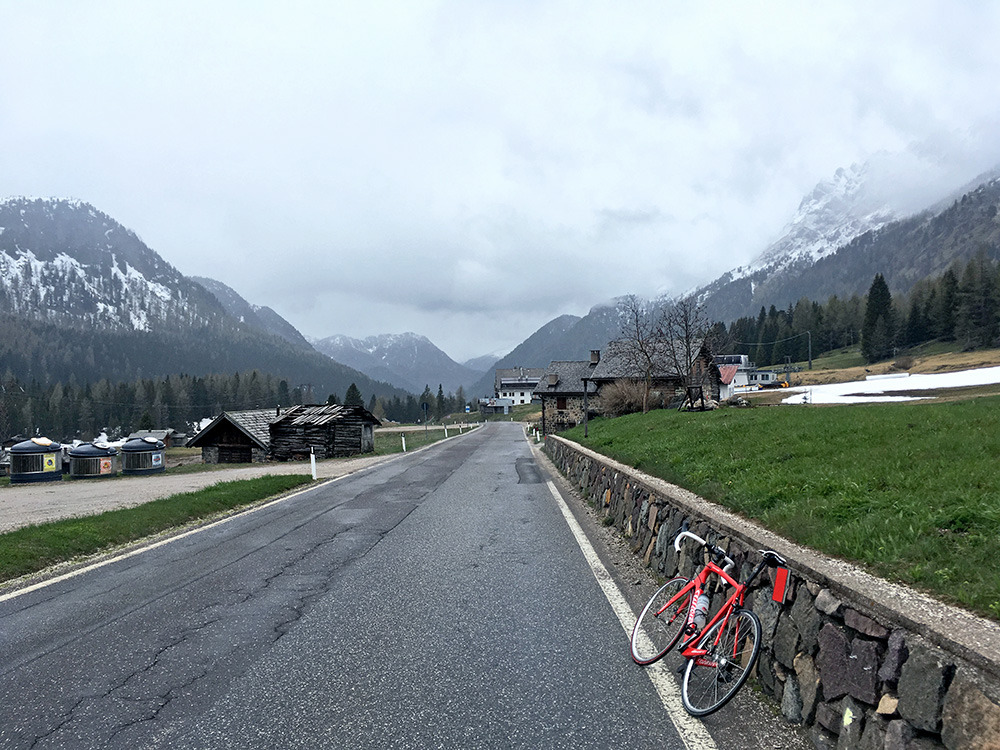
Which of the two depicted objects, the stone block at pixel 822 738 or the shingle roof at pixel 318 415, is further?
the shingle roof at pixel 318 415

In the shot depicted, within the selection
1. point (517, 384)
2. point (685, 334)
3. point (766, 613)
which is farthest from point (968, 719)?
point (517, 384)

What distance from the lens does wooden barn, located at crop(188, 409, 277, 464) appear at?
144 ft

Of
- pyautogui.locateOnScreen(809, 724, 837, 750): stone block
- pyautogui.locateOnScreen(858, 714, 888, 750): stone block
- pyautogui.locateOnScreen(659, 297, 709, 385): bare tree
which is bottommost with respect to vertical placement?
pyautogui.locateOnScreen(809, 724, 837, 750): stone block

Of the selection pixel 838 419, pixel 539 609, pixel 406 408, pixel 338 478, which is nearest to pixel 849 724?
pixel 539 609

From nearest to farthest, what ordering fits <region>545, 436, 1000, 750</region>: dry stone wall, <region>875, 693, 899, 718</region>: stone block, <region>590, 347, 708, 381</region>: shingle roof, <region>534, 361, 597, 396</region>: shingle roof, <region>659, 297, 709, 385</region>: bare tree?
<region>545, 436, 1000, 750</region>: dry stone wall < <region>875, 693, 899, 718</region>: stone block < <region>659, 297, 709, 385</region>: bare tree < <region>590, 347, 708, 381</region>: shingle roof < <region>534, 361, 597, 396</region>: shingle roof

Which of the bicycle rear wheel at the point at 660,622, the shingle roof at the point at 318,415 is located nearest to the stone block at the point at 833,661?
the bicycle rear wheel at the point at 660,622

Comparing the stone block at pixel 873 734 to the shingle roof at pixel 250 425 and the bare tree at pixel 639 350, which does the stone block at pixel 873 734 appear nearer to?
the bare tree at pixel 639 350

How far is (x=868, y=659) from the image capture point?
3.05 m

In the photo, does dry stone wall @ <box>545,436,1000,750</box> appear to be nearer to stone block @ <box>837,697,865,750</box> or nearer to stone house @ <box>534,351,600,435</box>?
stone block @ <box>837,697,865,750</box>

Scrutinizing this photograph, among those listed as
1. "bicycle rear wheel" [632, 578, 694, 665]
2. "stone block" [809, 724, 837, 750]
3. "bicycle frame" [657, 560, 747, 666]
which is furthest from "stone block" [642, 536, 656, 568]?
"stone block" [809, 724, 837, 750]

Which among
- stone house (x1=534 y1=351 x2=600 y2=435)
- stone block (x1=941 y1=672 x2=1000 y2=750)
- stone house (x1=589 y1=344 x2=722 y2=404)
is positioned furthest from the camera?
stone house (x1=534 y1=351 x2=600 y2=435)

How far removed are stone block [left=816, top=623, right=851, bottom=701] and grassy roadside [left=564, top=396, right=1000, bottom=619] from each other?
26.3 inches

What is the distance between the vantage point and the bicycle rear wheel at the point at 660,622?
15.5 ft

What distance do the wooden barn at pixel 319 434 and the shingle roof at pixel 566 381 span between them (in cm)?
1865
